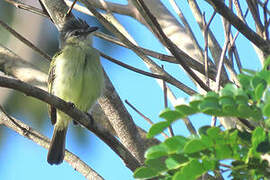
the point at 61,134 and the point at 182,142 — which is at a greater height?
the point at 61,134

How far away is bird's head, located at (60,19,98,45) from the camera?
5520 millimetres

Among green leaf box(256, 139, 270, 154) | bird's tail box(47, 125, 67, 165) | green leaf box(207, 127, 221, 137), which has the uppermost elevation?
bird's tail box(47, 125, 67, 165)

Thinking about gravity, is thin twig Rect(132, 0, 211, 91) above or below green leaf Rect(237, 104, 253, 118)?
above

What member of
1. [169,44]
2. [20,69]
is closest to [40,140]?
[20,69]

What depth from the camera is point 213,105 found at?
1.62 meters

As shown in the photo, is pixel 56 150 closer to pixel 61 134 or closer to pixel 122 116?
pixel 61 134

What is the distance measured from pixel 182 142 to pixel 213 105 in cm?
18

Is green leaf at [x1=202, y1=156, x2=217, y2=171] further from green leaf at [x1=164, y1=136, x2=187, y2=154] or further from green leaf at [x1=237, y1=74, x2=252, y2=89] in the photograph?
green leaf at [x1=237, y1=74, x2=252, y2=89]

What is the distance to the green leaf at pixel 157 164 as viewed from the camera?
180 centimetres

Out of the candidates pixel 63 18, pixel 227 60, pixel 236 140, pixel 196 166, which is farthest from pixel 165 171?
pixel 63 18

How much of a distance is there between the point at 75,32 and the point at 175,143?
4.10 m

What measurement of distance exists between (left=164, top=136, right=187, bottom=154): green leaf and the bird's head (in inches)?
154

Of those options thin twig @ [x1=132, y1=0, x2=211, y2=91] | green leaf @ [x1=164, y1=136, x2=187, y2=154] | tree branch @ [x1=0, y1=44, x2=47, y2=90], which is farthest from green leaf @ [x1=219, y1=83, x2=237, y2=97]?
tree branch @ [x1=0, y1=44, x2=47, y2=90]

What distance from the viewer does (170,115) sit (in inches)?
66.1
